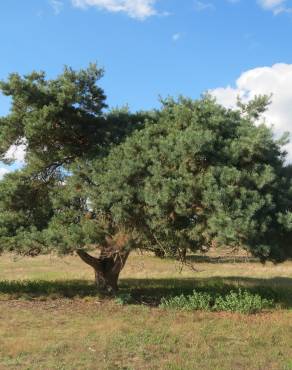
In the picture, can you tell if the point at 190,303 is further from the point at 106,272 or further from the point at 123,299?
the point at 106,272

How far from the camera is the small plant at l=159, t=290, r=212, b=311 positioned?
52.3ft

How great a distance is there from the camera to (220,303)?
1600 cm

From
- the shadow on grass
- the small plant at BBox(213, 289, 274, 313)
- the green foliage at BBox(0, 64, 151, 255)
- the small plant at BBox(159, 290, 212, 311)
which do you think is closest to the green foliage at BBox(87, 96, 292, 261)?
the green foliage at BBox(0, 64, 151, 255)

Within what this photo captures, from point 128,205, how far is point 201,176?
6.96 ft

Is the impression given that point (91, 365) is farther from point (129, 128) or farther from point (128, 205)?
point (129, 128)

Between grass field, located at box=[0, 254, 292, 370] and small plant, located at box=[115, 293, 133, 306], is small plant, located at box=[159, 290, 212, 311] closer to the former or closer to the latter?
grass field, located at box=[0, 254, 292, 370]

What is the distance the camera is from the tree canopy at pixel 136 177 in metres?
13.4

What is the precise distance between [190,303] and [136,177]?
14.8ft

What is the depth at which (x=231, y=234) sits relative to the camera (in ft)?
41.2

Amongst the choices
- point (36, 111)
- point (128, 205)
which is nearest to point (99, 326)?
point (128, 205)

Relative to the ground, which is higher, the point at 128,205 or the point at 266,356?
the point at 128,205

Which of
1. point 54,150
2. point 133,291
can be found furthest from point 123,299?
point 54,150

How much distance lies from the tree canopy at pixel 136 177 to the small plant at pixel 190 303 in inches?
59.7

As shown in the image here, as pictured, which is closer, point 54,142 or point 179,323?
point 179,323
